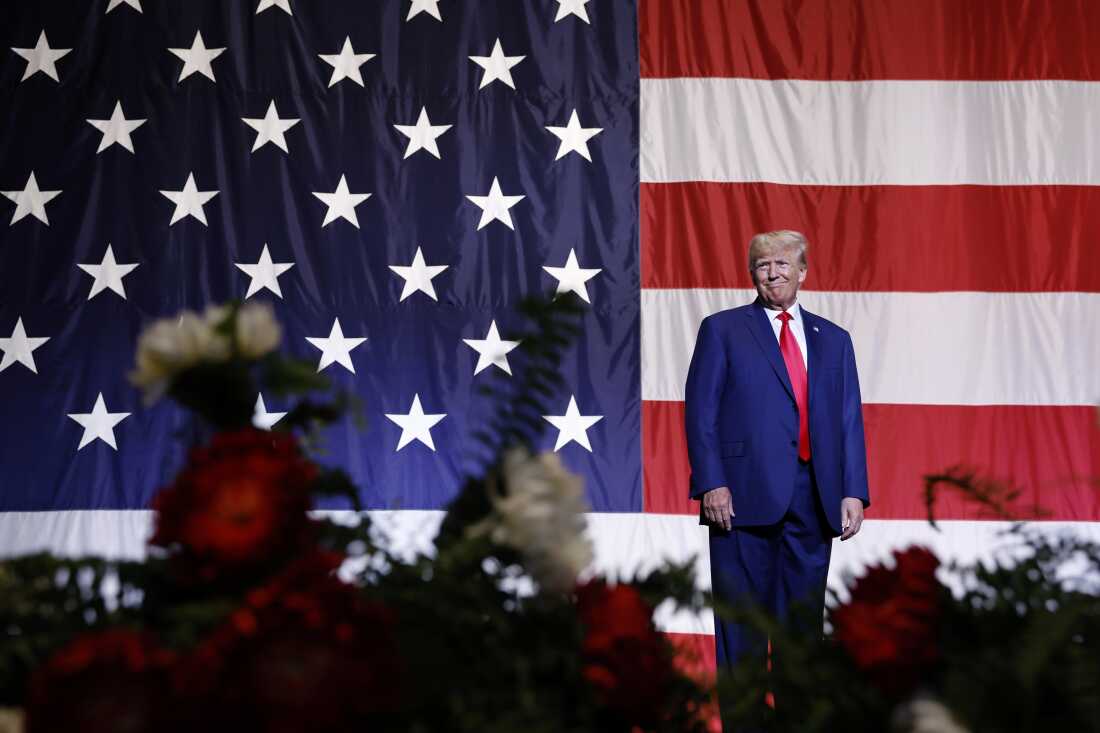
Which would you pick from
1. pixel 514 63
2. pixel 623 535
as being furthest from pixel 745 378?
pixel 514 63

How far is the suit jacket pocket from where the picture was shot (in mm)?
2539

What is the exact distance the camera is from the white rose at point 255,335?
15.9 inches

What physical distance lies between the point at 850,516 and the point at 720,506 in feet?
1.07

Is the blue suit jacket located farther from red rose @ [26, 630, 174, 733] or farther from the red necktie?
red rose @ [26, 630, 174, 733]

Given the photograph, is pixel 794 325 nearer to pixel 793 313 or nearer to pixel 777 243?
pixel 793 313

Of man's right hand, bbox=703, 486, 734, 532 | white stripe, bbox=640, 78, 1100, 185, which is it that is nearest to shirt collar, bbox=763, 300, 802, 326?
man's right hand, bbox=703, 486, 734, 532

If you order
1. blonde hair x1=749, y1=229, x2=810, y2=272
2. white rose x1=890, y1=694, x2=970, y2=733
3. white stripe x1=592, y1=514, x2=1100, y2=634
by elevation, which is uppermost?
blonde hair x1=749, y1=229, x2=810, y2=272

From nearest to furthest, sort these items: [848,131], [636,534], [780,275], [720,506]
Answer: [720,506] → [780,275] → [636,534] → [848,131]

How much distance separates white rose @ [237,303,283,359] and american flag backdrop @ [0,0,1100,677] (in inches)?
116

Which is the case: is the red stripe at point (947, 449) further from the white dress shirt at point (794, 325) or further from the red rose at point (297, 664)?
the red rose at point (297, 664)

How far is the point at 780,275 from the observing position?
2619mm

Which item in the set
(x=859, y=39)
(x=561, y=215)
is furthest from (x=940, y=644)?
(x=859, y=39)

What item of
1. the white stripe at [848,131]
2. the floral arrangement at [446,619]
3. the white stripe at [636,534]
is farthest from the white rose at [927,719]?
the white stripe at [848,131]

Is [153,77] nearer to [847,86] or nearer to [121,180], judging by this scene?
[121,180]
